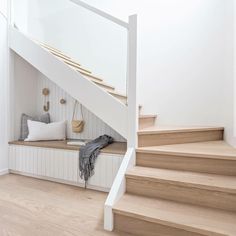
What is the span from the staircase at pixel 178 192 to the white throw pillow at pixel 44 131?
63.0 inches

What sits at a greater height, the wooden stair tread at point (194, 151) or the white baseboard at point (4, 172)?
the wooden stair tread at point (194, 151)

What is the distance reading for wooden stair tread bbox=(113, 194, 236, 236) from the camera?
1277 millimetres

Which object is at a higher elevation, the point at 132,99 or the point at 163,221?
the point at 132,99

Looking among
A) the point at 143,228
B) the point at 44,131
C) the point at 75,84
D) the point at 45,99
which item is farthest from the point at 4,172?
the point at 143,228

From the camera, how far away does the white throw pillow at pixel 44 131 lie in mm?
3018

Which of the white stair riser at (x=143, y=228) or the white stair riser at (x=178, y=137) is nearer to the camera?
the white stair riser at (x=143, y=228)

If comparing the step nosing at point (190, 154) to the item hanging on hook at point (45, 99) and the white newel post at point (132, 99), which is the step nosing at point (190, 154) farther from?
the item hanging on hook at point (45, 99)

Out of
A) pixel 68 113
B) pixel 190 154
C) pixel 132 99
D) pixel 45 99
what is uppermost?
pixel 45 99

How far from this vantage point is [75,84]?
2402 mm

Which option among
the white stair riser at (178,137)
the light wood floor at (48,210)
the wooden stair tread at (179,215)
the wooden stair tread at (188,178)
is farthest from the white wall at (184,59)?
the light wood floor at (48,210)

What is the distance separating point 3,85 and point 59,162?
1.40m

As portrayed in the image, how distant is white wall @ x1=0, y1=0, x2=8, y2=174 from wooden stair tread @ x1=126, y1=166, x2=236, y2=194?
209cm

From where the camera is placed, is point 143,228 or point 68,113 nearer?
point 143,228

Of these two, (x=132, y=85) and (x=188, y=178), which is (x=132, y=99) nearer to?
(x=132, y=85)
